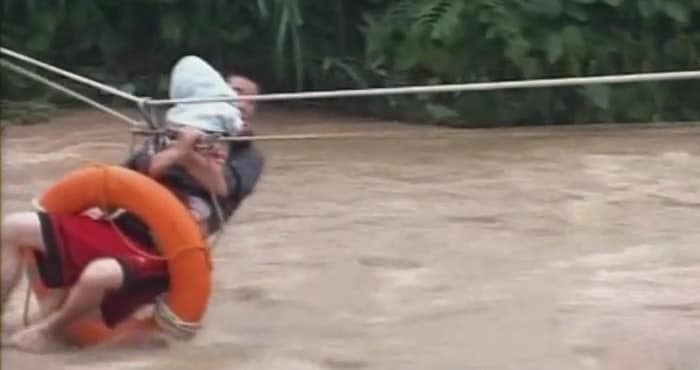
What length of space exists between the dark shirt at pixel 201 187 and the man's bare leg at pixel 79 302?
129 mm

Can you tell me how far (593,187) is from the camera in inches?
222

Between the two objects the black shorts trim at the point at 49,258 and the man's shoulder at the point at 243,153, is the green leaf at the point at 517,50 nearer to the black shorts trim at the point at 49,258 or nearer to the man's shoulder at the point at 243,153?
the man's shoulder at the point at 243,153

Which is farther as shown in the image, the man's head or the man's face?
the man's face

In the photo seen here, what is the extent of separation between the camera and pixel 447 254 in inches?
181

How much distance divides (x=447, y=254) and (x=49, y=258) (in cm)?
135

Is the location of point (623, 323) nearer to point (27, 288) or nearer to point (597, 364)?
point (597, 364)

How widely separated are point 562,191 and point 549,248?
894mm

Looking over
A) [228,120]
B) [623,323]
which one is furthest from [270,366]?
[623,323]

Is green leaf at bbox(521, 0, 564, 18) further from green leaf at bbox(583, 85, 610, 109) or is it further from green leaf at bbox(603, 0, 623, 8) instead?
green leaf at bbox(583, 85, 610, 109)

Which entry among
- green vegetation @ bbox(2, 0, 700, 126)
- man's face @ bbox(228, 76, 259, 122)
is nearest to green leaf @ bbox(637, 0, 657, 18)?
green vegetation @ bbox(2, 0, 700, 126)

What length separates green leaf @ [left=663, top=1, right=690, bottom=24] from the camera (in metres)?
7.23

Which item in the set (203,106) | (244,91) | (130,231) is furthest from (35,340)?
(244,91)

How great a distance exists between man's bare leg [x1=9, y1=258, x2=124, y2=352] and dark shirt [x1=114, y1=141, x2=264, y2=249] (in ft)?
0.42

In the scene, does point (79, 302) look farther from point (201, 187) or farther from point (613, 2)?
point (613, 2)
